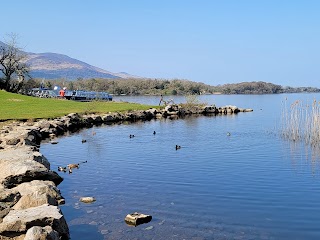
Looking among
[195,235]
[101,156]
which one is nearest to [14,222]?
[195,235]

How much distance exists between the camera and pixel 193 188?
21812mm

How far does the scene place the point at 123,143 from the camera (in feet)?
130

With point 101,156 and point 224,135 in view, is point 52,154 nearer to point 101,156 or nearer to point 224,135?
point 101,156

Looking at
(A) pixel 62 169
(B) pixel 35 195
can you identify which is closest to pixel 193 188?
(B) pixel 35 195

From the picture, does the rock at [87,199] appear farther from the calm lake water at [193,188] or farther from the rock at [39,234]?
the rock at [39,234]

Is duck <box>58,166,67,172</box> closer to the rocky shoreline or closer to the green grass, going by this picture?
the rocky shoreline

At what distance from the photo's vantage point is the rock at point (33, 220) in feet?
41.9

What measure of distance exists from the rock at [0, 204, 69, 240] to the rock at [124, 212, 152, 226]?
9.46 feet

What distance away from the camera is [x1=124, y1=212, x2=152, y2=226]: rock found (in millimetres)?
15984

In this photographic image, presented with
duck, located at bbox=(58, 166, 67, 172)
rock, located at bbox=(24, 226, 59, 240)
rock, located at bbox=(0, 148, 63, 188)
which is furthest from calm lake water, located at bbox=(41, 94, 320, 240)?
rock, located at bbox=(24, 226, 59, 240)

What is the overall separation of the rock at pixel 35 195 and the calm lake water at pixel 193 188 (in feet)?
3.93

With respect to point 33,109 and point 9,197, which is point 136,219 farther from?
point 33,109

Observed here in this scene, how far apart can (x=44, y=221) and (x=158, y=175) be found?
40.7ft

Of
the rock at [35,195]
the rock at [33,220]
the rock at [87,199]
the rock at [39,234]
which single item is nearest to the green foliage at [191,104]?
the rock at [87,199]
